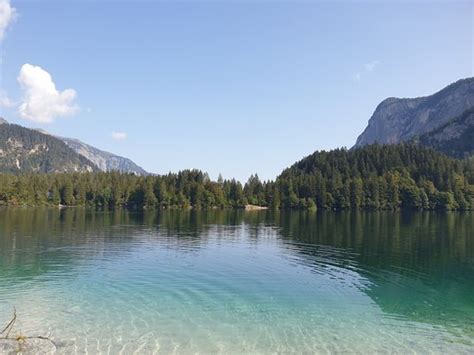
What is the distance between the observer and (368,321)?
29234 millimetres

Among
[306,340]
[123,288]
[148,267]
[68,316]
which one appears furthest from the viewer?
[148,267]

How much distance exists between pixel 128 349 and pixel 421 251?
5456 centimetres

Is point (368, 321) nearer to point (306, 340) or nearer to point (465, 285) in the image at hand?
point (306, 340)

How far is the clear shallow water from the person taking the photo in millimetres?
24750

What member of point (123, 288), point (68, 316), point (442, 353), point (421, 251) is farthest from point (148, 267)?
point (421, 251)

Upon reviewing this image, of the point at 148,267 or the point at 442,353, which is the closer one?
the point at 442,353

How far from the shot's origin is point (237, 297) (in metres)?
34.9

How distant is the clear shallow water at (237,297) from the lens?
81.2ft

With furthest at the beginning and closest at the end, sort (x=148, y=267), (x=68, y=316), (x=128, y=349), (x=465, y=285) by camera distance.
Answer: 1. (x=148, y=267)
2. (x=465, y=285)
3. (x=68, y=316)
4. (x=128, y=349)

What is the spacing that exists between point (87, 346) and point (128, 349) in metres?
2.36

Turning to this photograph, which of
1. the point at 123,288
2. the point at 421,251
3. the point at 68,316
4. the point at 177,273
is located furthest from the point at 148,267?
the point at 421,251

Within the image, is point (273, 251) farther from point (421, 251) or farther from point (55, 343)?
point (55, 343)

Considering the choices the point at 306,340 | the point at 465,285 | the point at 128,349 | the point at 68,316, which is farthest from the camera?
the point at 465,285

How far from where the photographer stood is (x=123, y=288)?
3734cm
